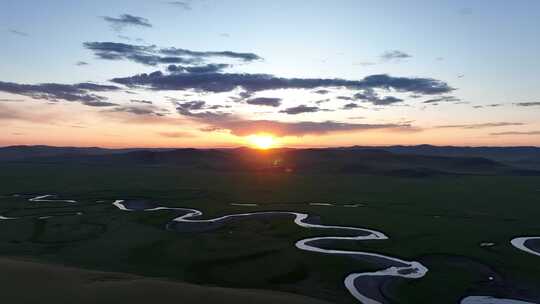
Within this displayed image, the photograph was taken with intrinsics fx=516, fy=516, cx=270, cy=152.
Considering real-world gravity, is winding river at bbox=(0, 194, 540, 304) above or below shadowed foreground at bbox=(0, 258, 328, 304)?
below

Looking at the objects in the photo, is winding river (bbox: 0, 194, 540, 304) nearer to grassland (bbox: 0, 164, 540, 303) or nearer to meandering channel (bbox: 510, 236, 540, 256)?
meandering channel (bbox: 510, 236, 540, 256)

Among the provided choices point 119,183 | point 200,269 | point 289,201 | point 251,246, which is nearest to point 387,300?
point 200,269

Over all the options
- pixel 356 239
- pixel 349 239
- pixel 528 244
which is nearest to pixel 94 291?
pixel 349 239

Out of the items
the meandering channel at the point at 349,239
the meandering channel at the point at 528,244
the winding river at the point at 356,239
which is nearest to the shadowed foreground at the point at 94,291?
the meandering channel at the point at 349,239

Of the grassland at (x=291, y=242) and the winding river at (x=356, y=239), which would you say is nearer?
the winding river at (x=356, y=239)

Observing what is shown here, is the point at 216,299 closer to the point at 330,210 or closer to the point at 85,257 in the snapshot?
the point at 85,257

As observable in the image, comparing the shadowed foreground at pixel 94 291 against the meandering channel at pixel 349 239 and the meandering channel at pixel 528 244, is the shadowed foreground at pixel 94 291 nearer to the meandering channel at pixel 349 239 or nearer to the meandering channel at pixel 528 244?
the meandering channel at pixel 349 239

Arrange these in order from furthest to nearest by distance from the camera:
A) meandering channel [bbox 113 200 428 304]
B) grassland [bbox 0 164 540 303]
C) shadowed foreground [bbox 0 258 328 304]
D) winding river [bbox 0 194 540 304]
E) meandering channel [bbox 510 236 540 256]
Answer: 1. meandering channel [bbox 510 236 540 256]
2. grassland [bbox 0 164 540 303]
3. meandering channel [bbox 113 200 428 304]
4. winding river [bbox 0 194 540 304]
5. shadowed foreground [bbox 0 258 328 304]

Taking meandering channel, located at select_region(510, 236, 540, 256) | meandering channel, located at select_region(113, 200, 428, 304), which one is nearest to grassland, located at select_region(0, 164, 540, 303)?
meandering channel, located at select_region(113, 200, 428, 304)
